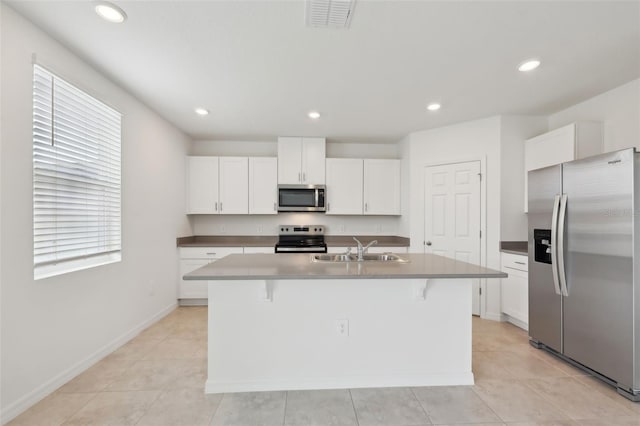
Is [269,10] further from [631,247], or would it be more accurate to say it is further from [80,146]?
[631,247]

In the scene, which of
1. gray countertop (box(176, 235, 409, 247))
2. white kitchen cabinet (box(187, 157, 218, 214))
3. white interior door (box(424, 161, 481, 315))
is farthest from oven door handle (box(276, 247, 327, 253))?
white interior door (box(424, 161, 481, 315))

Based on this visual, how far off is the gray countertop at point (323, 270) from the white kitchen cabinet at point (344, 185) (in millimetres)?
2174

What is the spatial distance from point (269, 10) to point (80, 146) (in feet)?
5.97

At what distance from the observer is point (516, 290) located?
3.26 meters

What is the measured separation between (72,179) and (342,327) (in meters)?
2.32

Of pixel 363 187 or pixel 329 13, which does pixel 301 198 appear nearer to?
pixel 363 187

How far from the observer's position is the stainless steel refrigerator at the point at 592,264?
6.48ft

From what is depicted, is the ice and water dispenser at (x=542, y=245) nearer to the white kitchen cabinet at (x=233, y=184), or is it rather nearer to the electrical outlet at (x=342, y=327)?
the electrical outlet at (x=342, y=327)

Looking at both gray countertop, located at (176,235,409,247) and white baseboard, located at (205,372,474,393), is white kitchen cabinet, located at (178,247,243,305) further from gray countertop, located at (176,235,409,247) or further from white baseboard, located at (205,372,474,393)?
white baseboard, located at (205,372,474,393)

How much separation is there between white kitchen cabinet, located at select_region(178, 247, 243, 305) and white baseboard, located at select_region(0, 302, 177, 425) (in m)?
0.86

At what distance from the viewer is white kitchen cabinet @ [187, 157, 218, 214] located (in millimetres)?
4352

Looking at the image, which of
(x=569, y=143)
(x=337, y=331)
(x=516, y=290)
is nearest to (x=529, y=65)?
(x=569, y=143)

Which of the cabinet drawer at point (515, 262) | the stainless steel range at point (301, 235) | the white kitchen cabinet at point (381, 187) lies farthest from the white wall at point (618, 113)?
the stainless steel range at point (301, 235)

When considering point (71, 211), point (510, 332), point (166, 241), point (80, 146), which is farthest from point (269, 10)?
point (510, 332)
